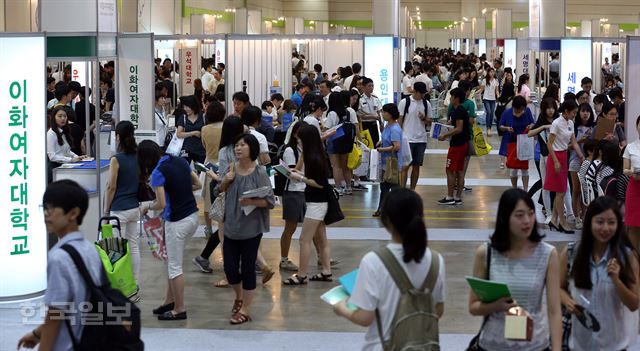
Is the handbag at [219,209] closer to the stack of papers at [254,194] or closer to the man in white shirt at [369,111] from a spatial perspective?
the stack of papers at [254,194]

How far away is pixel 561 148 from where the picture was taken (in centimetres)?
1065

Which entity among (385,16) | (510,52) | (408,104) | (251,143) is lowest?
(251,143)

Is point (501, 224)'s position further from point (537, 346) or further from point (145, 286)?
point (145, 286)

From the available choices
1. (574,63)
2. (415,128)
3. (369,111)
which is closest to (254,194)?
(415,128)

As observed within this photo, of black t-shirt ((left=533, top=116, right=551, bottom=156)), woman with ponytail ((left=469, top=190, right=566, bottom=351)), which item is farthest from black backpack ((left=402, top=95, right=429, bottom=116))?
woman with ponytail ((left=469, top=190, right=566, bottom=351))

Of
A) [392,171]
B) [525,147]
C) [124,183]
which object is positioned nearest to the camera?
Answer: [124,183]

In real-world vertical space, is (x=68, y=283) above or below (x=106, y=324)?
above

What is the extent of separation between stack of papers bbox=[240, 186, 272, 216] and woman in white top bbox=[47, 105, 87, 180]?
128 inches

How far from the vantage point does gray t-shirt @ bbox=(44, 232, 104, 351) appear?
3.97 metres

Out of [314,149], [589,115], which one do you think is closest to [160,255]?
[314,149]

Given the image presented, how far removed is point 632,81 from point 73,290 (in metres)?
8.05

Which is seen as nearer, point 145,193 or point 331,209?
point 145,193

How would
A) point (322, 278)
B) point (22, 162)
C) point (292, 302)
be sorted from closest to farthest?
point (22, 162)
point (292, 302)
point (322, 278)

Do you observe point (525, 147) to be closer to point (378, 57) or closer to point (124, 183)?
point (124, 183)
